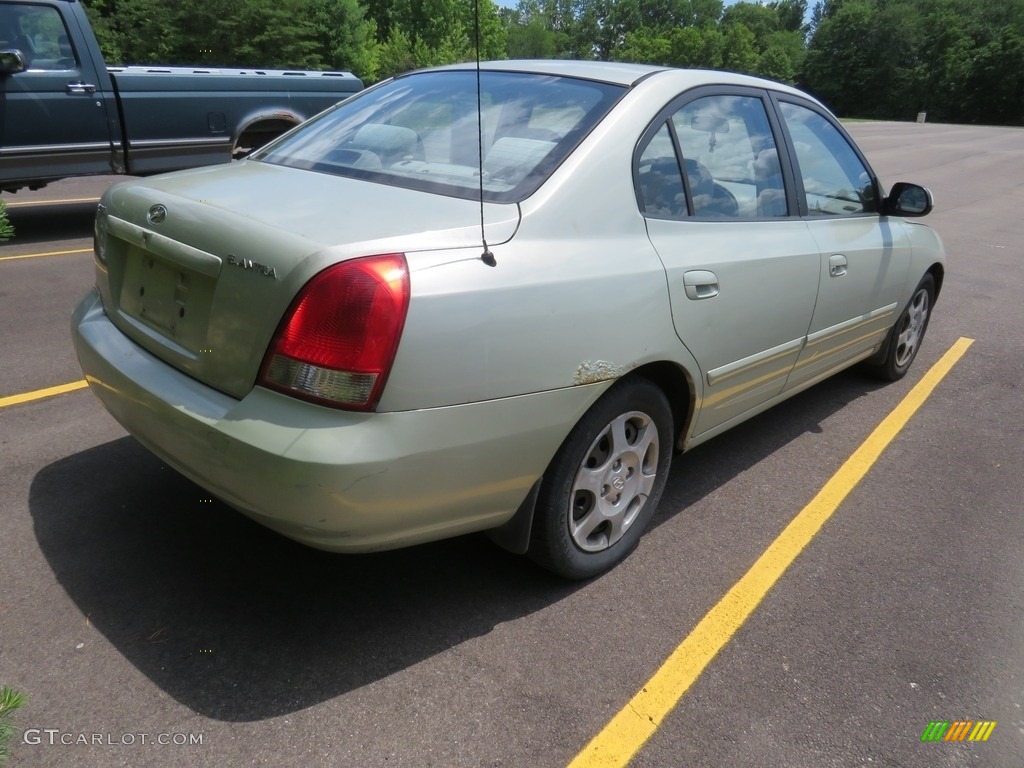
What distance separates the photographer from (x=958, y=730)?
2.45m

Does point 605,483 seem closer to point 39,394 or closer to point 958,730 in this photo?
point 958,730

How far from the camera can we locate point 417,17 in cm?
5169

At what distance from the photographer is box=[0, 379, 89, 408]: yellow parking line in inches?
162

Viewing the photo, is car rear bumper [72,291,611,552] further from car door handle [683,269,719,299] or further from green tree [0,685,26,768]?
green tree [0,685,26,768]

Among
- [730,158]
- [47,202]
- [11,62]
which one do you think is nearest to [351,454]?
[730,158]

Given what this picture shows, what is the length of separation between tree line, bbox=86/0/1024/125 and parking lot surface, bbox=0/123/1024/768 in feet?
6.50

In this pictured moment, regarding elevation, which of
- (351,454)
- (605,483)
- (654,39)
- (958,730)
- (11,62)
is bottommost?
(958,730)

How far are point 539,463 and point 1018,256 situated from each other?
33.6ft

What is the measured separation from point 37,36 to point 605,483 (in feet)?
25.3

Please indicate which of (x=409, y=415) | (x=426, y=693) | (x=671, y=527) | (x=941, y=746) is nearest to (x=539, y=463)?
(x=409, y=415)

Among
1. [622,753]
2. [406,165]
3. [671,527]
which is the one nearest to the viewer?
[622,753]

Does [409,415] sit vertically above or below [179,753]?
above

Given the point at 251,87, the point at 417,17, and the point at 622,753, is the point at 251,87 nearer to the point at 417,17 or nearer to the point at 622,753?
the point at 622,753
